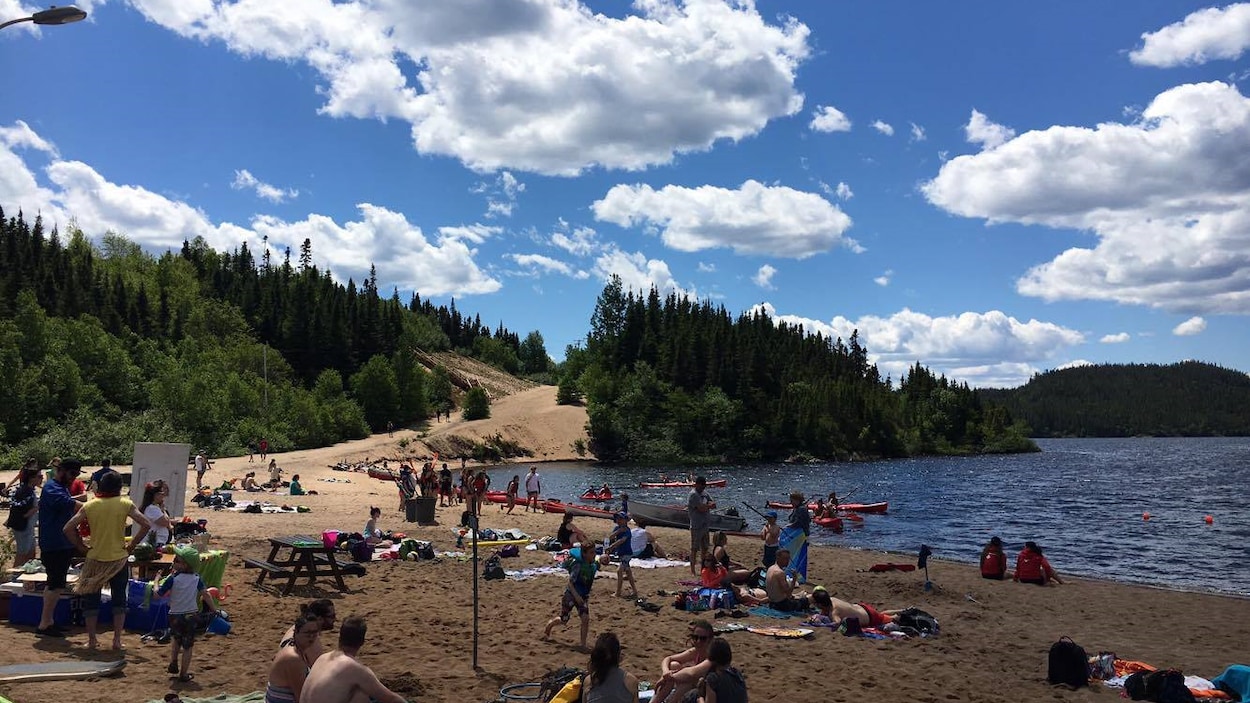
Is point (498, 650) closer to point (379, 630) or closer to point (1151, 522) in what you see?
point (379, 630)

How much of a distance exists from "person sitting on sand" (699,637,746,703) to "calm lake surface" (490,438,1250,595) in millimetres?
18458

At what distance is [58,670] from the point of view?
8.02 m

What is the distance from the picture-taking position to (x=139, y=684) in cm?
811

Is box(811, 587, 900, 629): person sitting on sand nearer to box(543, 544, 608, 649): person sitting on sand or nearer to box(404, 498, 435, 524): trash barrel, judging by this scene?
box(543, 544, 608, 649): person sitting on sand

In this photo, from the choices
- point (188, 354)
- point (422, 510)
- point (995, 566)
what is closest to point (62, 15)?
point (422, 510)

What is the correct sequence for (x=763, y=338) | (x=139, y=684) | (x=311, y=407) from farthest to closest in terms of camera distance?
(x=763, y=338)
(x=311, y=407)
(x=139, y=684)

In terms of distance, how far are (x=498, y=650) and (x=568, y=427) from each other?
3354 inches

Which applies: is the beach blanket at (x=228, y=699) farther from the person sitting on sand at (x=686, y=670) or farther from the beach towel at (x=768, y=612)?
the beach towel at (x=768, y=612)

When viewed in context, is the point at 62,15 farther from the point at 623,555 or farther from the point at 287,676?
the point at 623,555

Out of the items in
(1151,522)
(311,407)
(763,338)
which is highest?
(763,338)

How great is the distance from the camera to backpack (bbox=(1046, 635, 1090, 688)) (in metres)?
10.4

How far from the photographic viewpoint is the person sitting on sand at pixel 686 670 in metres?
7.46

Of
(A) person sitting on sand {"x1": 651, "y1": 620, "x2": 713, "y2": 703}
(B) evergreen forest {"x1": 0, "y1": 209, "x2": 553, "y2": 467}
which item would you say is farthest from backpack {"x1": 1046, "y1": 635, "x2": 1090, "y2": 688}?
(B) evergreen forest {"x1": 0, "y1": 209, "x2": 553, "y2": 467}

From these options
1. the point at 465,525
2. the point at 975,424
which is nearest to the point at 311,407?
the point at 465,525
